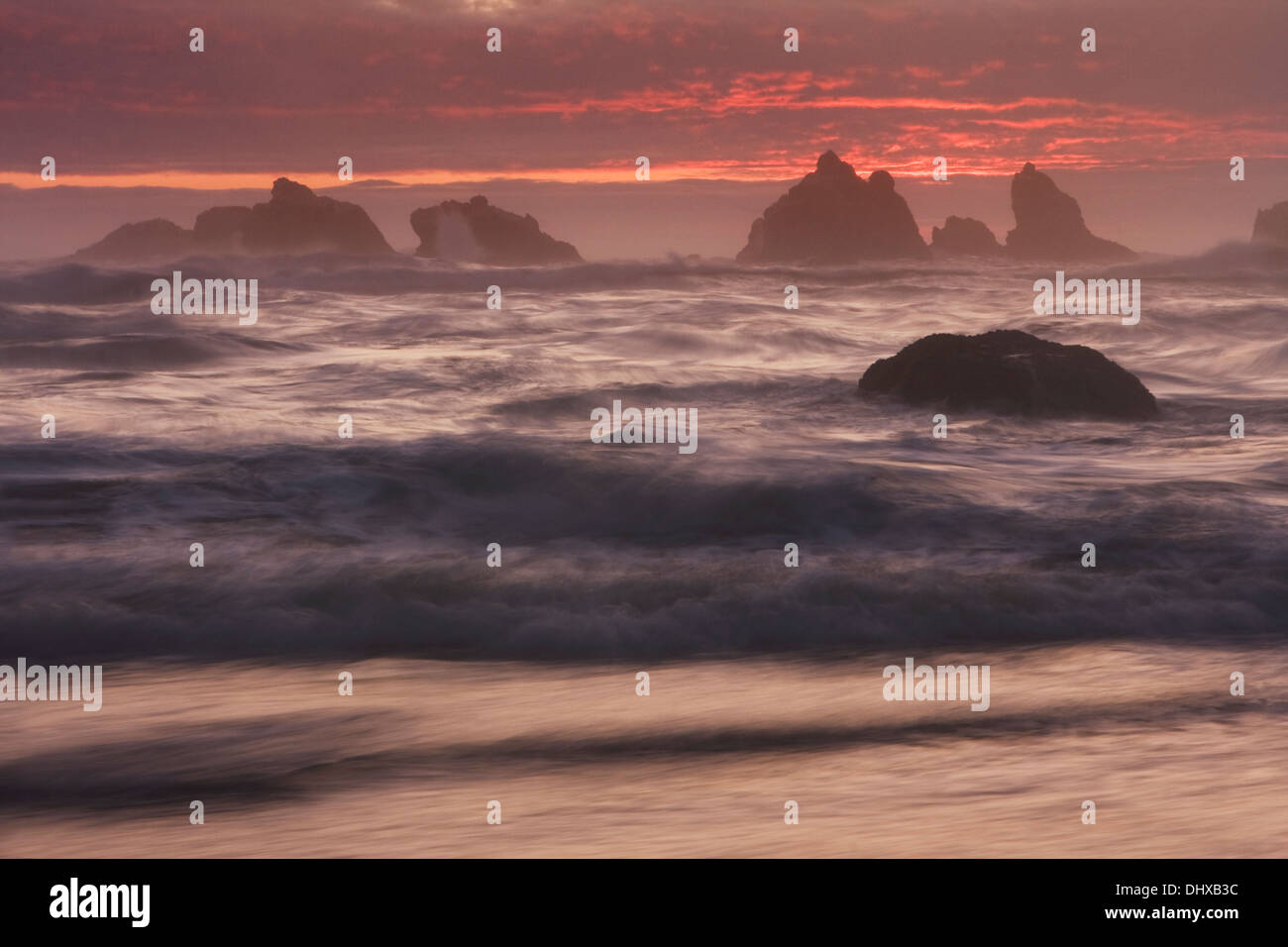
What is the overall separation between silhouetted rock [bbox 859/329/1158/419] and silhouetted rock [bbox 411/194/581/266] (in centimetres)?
12553

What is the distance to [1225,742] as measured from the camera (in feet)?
22.0

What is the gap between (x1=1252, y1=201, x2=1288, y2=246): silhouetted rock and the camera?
111m

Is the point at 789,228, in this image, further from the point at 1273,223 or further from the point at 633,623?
the point at 633,623

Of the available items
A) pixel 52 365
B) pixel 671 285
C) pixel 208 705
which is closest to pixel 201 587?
pixel 208 705

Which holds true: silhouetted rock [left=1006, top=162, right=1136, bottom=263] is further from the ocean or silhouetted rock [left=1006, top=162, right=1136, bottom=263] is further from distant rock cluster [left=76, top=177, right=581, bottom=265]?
the ocean

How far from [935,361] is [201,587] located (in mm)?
11878

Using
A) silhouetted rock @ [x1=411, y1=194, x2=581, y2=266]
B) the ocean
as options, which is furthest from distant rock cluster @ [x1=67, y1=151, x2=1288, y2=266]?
the ocean

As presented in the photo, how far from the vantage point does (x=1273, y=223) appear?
371 ft

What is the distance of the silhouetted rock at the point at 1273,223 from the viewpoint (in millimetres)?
111438

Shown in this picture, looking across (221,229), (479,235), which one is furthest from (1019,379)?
(221,229)

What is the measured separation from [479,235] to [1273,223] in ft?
270

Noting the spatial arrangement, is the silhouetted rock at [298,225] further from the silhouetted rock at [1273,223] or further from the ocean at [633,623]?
the ocean at [633,623]

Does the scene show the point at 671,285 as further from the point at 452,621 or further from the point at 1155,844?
the point at 1155,844

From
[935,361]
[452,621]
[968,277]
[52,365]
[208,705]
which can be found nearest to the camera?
[208,705]
